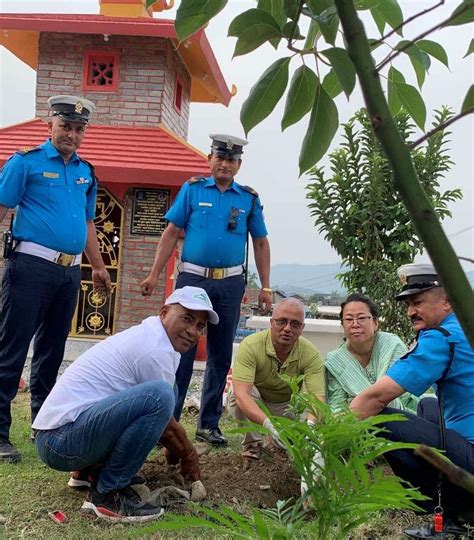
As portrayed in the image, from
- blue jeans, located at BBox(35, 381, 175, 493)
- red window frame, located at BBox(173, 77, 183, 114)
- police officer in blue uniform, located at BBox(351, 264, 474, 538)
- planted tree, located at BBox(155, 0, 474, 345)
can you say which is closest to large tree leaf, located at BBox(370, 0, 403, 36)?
planted tree, located at BBox(155, 0, 474, 345)

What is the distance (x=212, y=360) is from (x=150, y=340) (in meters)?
1.45

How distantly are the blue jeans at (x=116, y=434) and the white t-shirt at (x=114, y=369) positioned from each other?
0.30 ft

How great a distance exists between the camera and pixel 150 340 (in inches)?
117

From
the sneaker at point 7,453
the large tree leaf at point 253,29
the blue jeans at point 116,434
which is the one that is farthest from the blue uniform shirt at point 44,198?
the large tree leaf at point 253,29

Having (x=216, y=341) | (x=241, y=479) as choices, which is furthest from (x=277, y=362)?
(x=241, y=479)

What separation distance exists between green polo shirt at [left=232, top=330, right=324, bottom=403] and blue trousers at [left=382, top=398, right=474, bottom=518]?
3.39ft

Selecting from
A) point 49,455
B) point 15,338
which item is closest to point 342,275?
point 15,338

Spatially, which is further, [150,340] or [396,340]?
[396,340]

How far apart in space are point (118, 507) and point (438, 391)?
147 centimetres

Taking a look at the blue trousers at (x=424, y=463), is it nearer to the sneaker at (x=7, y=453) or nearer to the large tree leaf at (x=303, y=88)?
the sneaker at (x=7, y=453)

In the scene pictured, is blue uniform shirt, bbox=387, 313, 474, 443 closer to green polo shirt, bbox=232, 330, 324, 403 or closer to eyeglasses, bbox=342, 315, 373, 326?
eyeglasses, bbox=342, 315, 373, 326

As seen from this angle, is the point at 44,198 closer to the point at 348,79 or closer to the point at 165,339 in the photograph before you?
the point at 165,339

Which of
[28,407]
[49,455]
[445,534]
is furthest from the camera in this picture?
[28,407]

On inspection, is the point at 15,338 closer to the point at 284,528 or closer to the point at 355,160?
the point at 284,528
